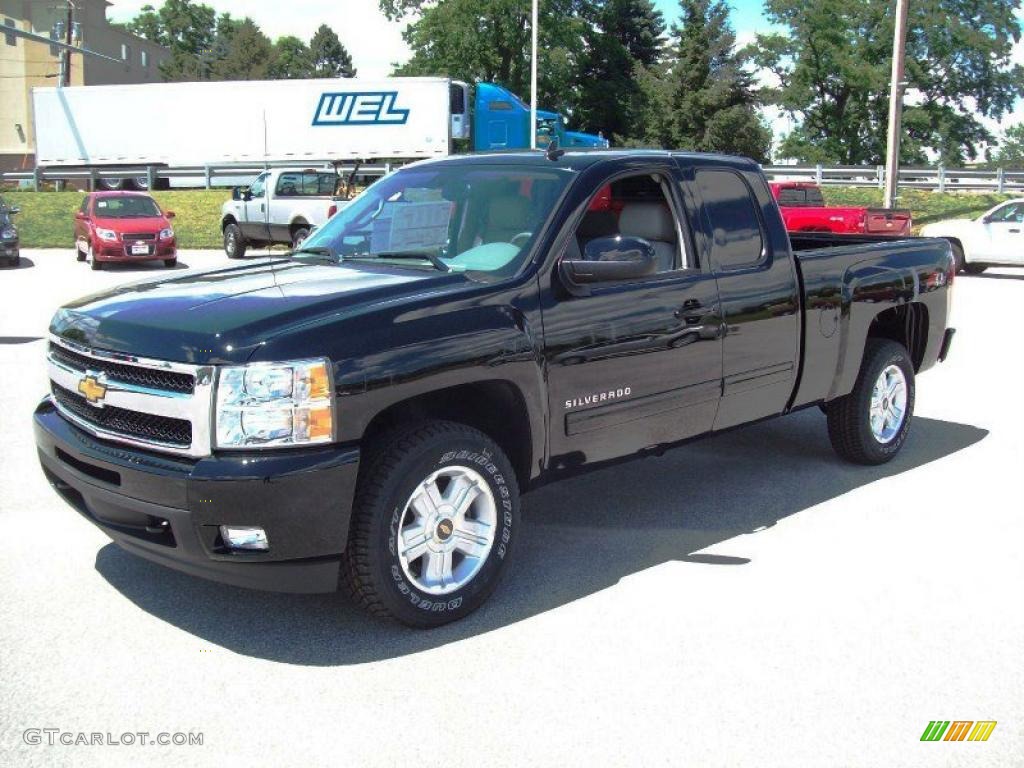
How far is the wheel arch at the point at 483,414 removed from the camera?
4211 millimetres

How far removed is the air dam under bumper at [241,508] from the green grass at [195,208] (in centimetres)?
2540

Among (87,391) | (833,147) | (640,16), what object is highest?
(640,16)

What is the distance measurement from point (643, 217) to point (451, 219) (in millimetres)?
1061

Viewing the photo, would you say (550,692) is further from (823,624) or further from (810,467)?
(810,467)

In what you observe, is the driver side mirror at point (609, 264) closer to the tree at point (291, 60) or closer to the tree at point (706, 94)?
the tree at point (706, 94)

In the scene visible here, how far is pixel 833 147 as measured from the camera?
67.1 meters

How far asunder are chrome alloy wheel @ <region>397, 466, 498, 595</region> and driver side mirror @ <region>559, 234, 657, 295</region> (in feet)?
3.20

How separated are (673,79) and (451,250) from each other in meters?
59.7

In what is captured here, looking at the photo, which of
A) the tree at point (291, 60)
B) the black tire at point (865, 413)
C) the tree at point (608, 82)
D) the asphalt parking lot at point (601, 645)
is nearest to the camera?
the asphalt parking lot at point (601, 645)

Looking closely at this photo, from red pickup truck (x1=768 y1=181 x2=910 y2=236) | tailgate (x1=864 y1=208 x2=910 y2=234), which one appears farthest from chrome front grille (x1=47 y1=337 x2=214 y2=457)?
tailgate (x1=864 y1=208 x2=910 y2=234)

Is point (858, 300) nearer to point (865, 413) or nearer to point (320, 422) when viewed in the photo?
point (865, 413)

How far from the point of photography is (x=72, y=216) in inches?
1282

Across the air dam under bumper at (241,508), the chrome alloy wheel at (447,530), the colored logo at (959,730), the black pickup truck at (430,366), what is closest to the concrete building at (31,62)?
the black pickup truck at (430,366)

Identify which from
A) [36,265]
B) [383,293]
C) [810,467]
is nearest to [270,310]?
[383,293]
